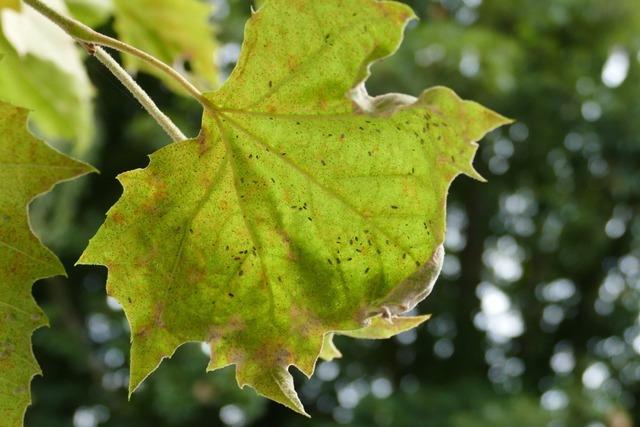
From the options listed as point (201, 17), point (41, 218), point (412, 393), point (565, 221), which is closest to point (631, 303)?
point (565, 221)

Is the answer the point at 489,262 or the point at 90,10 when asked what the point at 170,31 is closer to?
the point at 90,10

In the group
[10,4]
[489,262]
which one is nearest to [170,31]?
[10,4]

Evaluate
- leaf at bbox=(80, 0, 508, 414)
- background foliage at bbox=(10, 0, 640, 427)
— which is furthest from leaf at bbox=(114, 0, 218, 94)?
background foliage at bbox=(10, 0, 640, 427)

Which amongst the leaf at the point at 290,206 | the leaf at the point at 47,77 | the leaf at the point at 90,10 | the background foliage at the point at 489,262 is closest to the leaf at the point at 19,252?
the leaf at the point at 290,206

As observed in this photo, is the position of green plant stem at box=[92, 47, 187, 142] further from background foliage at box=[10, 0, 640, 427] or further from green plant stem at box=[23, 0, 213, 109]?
background foliage at box=[10, 0, 640, 427]

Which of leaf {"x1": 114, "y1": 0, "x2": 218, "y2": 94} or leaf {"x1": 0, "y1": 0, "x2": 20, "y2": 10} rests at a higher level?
leaf {"x1": 0, "y1": 0, "x2": 20, "y2": 10}

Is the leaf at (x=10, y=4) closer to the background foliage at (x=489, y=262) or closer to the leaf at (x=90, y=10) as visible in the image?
the leaf at (x=90, y=10)

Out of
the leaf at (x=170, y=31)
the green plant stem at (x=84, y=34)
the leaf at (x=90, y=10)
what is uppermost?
the green plant stem at (x=84, y=34)
